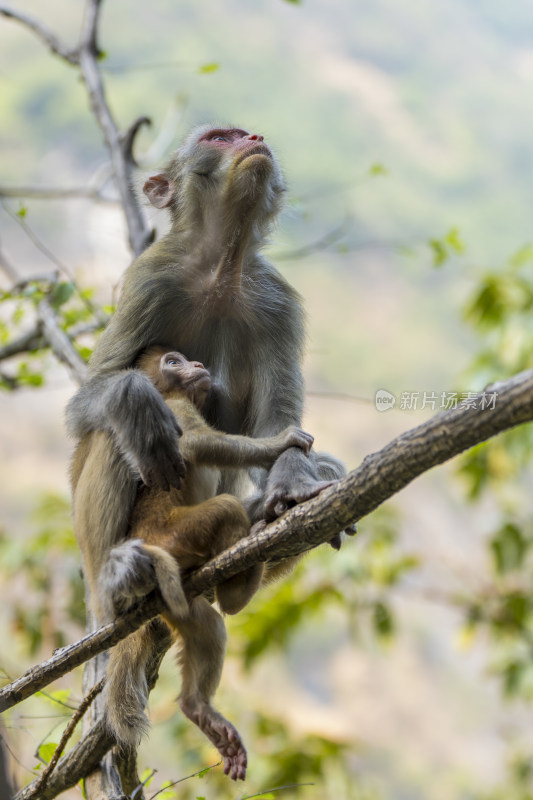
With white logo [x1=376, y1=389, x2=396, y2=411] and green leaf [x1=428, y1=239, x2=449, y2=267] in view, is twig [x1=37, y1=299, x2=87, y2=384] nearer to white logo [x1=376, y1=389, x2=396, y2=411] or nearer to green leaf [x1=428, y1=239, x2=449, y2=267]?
white logo [x1=376, y1=389, x2=396, y2=411]

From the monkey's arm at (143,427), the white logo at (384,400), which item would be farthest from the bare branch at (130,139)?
the white logo at (384,400)

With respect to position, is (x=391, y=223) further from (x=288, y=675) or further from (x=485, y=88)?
(x=288, y=675)

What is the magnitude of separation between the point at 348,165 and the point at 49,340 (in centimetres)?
1751

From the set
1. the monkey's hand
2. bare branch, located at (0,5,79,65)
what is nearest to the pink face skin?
the monkey's hand

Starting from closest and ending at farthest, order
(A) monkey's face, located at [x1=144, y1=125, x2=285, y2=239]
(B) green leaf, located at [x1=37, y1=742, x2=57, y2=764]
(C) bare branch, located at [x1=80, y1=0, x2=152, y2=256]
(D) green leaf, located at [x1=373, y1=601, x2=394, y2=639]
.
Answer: (B) green leaf, located at [x1=37, y1=742, x2=57, y2=764] < (A) monkey's face, located at [x1=144, y1=125, x2=285, y2=239] < (C) bare branch, located at [x1=80, y1=0, x2=152, y2=256] < (D) green leaf, located at [x1=373, y1=601, x2=394, y2=639]

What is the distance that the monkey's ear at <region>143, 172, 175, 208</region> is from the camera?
14.2 feet

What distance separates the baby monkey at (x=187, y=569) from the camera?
3150 mm

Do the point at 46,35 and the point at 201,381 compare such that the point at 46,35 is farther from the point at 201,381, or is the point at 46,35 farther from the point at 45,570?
the point at 45,570

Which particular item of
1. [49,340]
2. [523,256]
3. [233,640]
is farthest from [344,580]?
[49,340]

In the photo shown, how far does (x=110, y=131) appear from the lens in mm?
5574

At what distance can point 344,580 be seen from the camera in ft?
25.8

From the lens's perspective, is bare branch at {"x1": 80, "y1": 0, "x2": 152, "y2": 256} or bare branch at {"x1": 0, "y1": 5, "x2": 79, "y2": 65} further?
bare branch at {"x1": 0, "y1": 5, "x2": 79, "y2": 65}

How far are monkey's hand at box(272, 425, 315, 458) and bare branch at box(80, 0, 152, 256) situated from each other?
1.97m

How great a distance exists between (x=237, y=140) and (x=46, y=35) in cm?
255
